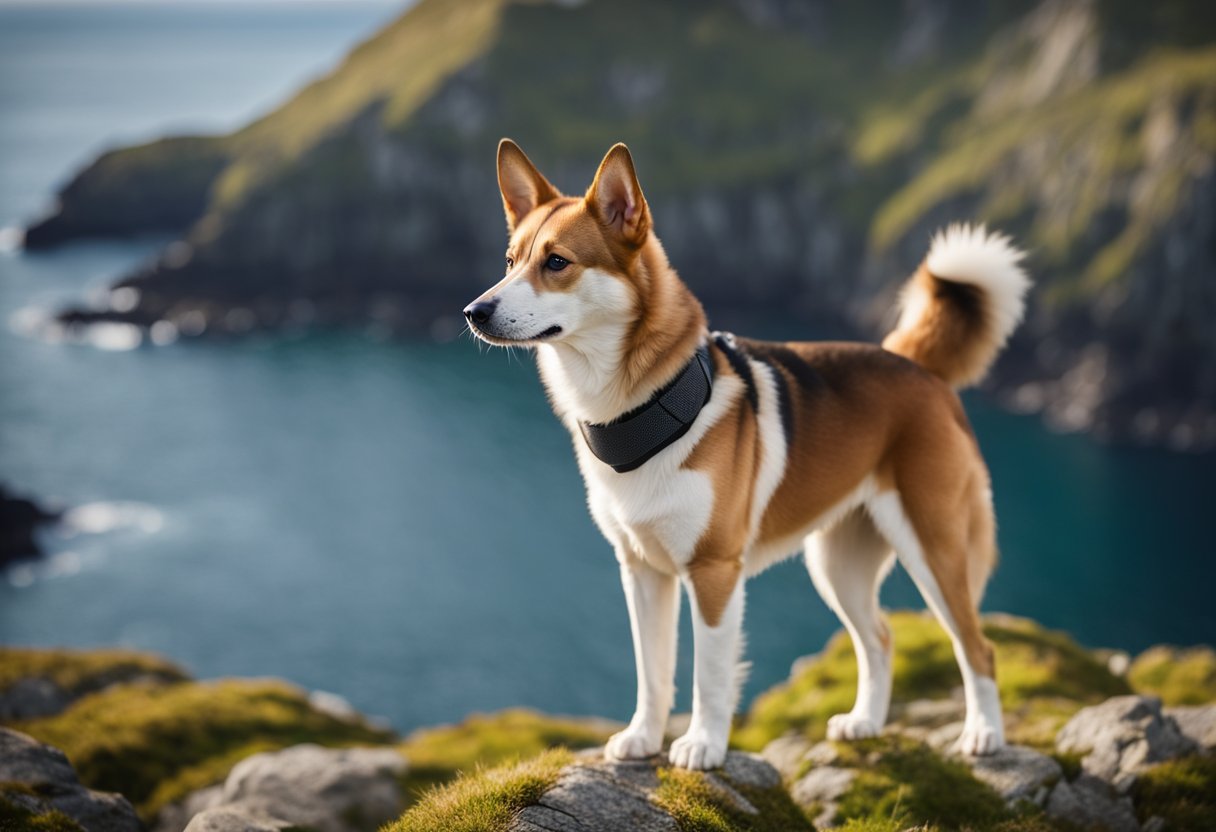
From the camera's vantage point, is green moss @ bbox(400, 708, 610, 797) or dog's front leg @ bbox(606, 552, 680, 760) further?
green moss @ bbox(400, 708, 610, 797)

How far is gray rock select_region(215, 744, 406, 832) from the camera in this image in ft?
49.6

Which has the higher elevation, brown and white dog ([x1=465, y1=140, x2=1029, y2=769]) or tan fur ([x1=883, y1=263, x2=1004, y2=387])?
tan fur ([x1=883, y1=263, x2=1004, y2=387])

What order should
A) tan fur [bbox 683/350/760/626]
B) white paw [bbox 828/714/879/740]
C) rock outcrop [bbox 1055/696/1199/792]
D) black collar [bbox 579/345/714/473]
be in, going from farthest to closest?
white paw [bbox 828/714/879/740], rock outcrop [bbox 1055/696/1199/792], tan fur [bbox 683/350/760/626], black collar [bbox 579/345/714/473]

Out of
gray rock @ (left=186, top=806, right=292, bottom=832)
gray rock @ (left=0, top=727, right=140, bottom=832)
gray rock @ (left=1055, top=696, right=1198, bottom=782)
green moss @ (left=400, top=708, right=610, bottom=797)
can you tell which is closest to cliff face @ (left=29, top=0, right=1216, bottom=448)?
green moss @ (left=400, top=708, right=610, bottom=797)

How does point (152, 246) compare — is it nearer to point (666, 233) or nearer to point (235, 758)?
point (666, 233)

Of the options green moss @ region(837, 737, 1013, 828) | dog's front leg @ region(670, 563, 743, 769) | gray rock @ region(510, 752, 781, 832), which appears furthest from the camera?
green moss @ region(837, 737, 1013, 828)

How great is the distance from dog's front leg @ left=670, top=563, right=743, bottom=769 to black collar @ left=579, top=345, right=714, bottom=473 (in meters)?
1.33

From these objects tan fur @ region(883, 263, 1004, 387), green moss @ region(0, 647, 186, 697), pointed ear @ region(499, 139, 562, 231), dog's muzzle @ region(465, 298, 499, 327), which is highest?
green moss @ region(0, 647, 186, 697)

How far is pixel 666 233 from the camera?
144 metres

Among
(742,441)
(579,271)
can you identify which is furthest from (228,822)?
(579,271)

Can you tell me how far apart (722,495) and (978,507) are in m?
3.50

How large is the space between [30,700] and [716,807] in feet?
60.8

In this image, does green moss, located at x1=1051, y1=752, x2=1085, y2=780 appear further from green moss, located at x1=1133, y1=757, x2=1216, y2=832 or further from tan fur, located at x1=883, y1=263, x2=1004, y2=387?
tan fur, located at x1=883, y1=263, x2=1004, y2=387

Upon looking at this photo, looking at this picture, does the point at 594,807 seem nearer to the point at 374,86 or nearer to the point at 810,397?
the point at 810,397
